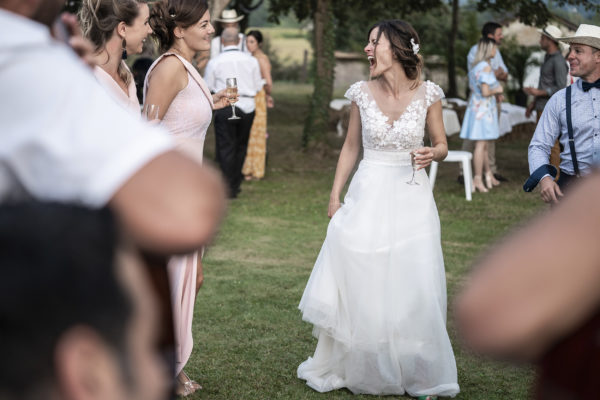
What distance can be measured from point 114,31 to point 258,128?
9.71 m

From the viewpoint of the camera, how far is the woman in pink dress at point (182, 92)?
15.1 feet

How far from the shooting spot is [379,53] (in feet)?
17.5

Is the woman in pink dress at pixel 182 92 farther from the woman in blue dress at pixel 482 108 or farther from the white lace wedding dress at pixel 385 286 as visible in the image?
the woman in blue dress at pixel 482 108

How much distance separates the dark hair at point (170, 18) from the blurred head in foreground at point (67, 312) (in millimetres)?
3792

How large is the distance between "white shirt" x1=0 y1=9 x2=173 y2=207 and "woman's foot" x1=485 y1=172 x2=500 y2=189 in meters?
12.2

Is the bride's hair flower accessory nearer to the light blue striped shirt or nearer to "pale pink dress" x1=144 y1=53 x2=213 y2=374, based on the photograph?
the light blue striped shirt

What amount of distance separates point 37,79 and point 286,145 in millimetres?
17048

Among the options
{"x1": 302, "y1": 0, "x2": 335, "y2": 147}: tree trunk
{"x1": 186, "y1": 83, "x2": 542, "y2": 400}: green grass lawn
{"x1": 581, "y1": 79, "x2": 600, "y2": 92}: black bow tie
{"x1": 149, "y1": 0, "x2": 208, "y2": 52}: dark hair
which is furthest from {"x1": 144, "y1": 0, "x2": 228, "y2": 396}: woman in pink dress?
{"x1": 302, "y1": 0, "x2": 335, "y2": 147}: tree trunk

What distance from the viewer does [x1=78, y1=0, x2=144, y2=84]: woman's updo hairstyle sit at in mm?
4422

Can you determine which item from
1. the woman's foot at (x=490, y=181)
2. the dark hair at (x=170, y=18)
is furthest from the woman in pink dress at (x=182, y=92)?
A: the woman's foot at (x=490, y=181)

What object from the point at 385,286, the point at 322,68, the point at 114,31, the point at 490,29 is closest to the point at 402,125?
the point at 385,286

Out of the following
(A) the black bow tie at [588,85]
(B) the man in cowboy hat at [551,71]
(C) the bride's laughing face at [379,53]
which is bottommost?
(B) the man in cowboy hat at [551,71]

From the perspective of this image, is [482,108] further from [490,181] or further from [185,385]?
[185,385]

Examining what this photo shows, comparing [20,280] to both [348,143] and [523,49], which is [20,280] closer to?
[348,143]
